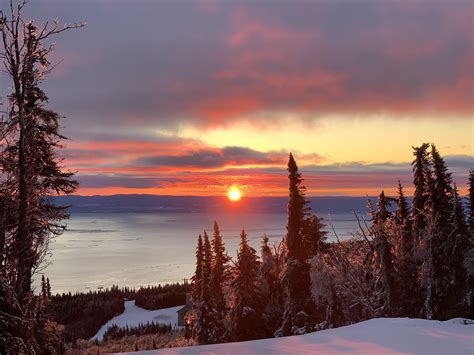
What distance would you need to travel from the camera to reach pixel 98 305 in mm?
77812

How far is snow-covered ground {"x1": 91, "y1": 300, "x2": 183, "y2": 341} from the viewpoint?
72775 millimetres

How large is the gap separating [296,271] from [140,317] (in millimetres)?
44134

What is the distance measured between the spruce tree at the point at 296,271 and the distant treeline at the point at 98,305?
39.0 metres

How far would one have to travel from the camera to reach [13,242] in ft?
32.0

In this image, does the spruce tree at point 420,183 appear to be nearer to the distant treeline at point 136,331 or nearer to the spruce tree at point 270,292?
the spruce tree at point 270,292

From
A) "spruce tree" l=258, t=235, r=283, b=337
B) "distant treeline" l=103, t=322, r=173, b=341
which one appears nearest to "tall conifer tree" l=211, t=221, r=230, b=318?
"spruce tree" l=258, t=235, r=283, b=337

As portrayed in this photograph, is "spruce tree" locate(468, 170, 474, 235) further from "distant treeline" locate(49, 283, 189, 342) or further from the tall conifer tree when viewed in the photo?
"distant treeline" locate(49, 283, 189, 342)

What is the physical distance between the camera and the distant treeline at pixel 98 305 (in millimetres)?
70375

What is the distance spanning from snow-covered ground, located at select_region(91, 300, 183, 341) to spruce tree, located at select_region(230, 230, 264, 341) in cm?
3122

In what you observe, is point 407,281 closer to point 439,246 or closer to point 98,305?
point 439,246

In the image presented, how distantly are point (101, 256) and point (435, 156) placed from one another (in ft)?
418

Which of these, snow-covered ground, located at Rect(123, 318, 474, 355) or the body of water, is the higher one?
snow-covered ground, located at Rect(123, 318, 474, 355)

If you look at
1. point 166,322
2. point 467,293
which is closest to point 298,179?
point 467,293

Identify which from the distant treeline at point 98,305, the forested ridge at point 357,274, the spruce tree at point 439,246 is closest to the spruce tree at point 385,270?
the forested ridge at point 357,274
